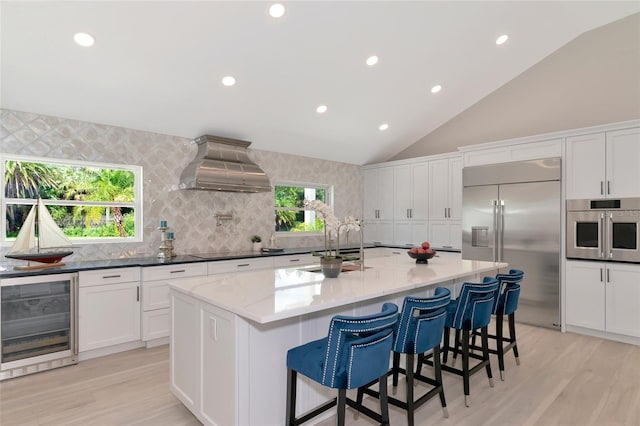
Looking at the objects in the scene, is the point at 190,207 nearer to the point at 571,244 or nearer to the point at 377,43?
the point at 377,43

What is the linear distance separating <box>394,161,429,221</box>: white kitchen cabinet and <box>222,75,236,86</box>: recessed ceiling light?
11.6ft

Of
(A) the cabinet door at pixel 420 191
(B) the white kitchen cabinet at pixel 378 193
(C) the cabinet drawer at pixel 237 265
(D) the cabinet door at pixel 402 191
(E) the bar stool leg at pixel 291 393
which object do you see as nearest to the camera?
(E) the bar stool leg at pixel 291 393

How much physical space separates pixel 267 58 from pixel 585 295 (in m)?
4.61

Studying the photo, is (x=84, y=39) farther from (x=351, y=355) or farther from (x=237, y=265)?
(x=351, y=355)

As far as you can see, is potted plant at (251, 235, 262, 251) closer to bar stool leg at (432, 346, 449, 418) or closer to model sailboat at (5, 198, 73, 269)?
model sailboat at (5, 198, 73, 269)

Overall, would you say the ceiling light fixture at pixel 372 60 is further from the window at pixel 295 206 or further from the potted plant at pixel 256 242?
the potted plant at pixel 256 242

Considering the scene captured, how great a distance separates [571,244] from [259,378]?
418 centimetres

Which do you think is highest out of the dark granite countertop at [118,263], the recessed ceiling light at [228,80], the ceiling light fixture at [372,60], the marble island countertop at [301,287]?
the ceiling light fixture at [372,60]

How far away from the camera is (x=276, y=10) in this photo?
3146 millimetres

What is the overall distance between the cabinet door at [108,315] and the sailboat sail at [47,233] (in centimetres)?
53

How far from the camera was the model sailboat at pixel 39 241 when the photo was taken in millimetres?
3291

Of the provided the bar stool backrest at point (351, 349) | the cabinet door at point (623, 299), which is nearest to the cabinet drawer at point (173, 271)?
the bar stool backrest at point (351, 349)

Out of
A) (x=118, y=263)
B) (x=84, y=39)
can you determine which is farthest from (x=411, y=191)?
(x=84, y=39)

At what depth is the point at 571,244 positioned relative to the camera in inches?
171
